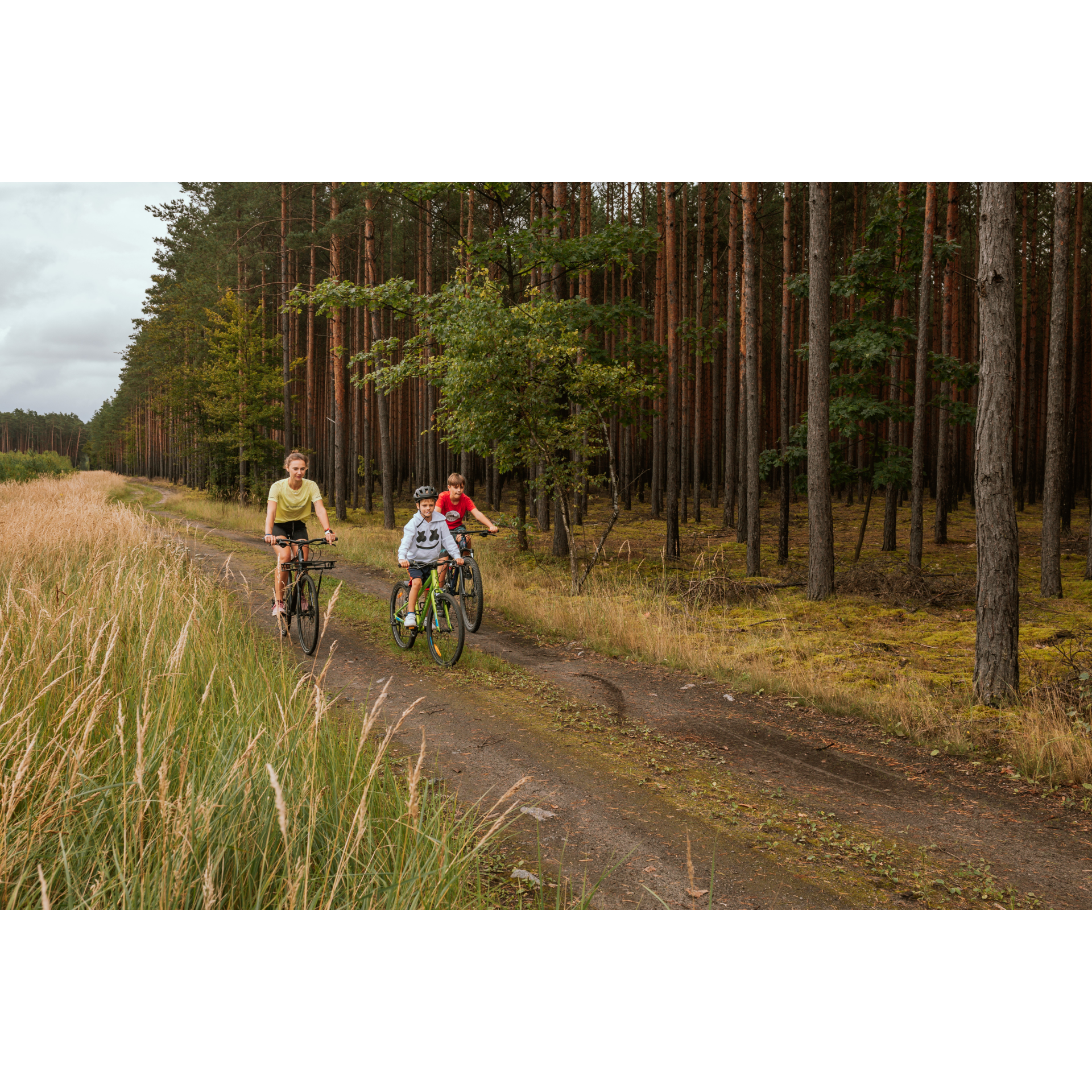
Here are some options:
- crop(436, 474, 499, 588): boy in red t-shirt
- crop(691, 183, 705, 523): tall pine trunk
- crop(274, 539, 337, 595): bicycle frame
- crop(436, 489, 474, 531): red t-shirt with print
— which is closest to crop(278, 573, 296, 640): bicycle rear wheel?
crop(274, 539, 337, 595): bicycle frame

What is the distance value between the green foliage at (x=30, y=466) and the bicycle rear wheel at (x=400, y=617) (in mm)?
35216

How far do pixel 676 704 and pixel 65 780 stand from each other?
5265 millimetres

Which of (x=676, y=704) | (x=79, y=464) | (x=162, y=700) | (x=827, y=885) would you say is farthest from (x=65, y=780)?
(x=79, y=464)

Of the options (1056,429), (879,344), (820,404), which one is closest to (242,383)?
(820,404)

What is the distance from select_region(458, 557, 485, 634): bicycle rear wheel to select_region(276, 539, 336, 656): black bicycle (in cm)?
171

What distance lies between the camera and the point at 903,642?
9875 millimetres

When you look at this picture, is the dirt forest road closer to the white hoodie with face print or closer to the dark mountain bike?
the dark mountain bike

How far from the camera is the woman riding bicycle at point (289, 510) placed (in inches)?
329

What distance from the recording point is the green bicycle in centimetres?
828

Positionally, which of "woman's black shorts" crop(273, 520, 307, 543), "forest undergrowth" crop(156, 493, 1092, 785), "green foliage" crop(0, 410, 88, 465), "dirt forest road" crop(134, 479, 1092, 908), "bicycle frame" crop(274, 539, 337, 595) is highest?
"green foliage" crop(0, 410, 88, 465)

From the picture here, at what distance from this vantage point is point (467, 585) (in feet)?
33.1

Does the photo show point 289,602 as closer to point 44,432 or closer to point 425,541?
point 425,541

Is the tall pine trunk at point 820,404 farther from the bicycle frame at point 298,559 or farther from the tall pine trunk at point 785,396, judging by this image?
the bicycle frame at point 298,559

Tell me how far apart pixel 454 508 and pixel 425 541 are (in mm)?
2185
